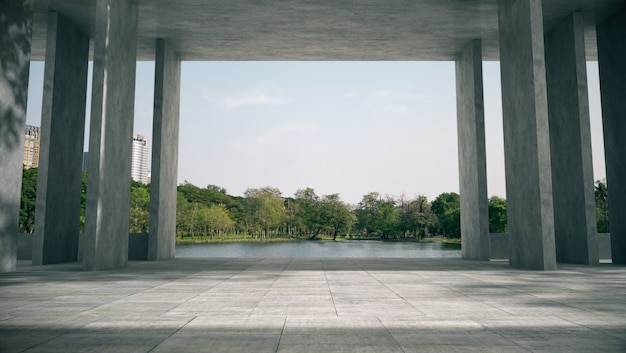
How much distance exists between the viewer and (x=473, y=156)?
1438 cm

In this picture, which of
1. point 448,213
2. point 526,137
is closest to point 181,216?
point 448,213

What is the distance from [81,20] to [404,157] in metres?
58.6

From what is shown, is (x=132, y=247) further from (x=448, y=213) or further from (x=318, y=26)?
(x=448, y=213)

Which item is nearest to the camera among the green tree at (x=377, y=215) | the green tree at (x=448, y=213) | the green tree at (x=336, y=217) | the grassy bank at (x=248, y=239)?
the grassy bank at (x=248, y=239)

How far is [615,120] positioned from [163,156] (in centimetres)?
1312

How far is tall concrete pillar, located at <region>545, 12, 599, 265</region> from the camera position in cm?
1206

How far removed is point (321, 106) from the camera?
65125 mm

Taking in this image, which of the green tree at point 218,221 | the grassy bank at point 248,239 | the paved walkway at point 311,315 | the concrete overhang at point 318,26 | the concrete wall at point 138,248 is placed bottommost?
the grassy bank at point 248,239

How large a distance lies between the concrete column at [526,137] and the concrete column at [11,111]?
1113 centimetres

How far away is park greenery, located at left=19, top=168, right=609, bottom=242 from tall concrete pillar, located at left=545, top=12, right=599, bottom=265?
4184 centimetres

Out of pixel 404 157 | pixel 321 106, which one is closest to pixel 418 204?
pixel 404 157

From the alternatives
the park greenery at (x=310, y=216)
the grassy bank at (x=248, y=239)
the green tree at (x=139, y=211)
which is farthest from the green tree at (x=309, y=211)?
the green tree at (x=139, y=211)

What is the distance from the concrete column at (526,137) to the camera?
10109 millimetres

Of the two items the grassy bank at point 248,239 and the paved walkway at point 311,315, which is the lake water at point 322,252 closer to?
the grassy bank at point 248,239
